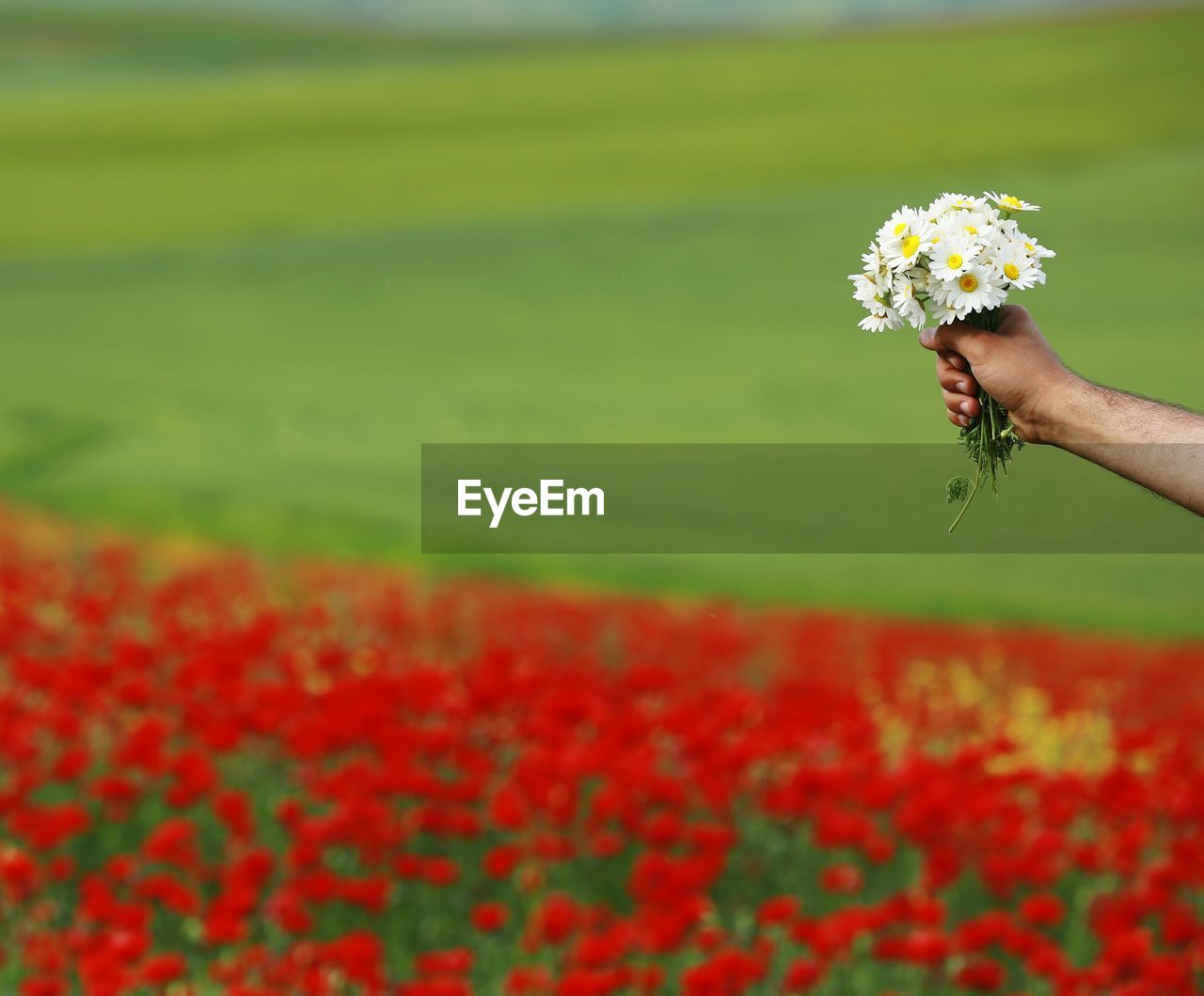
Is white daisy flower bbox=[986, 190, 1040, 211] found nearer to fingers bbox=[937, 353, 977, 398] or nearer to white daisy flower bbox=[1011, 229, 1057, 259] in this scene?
white daisy flower bbox=[1011, 229, 1057, 259]

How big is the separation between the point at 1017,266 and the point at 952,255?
7 centimetres

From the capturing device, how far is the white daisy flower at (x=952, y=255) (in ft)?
5.85

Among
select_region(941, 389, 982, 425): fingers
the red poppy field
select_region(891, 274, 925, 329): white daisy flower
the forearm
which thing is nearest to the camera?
the forearm

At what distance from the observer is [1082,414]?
175 cm

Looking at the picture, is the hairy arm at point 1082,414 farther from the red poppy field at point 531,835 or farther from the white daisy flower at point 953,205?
the red poppy field at point 531,835

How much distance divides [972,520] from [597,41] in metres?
11.3

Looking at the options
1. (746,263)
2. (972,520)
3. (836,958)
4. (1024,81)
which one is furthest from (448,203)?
(836,958)

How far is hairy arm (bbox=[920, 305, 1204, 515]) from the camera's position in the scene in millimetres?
1740

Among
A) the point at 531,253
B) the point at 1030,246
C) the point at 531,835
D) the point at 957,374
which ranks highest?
the point at 531,253

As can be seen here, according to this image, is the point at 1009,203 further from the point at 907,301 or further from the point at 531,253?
the point at 531,253

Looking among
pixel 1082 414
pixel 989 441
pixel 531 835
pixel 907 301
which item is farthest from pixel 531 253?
pixel 1082 414

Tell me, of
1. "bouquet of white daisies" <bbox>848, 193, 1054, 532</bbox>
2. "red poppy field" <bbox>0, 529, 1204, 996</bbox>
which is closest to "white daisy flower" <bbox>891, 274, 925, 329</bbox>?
"bouquet of white daisies" <bbox>848, 193, 1054, 532</bbox>

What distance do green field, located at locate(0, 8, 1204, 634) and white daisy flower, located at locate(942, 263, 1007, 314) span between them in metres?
6.54

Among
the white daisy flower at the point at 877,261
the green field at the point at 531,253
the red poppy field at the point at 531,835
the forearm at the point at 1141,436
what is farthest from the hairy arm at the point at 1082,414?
the green field at the point at 531,253
